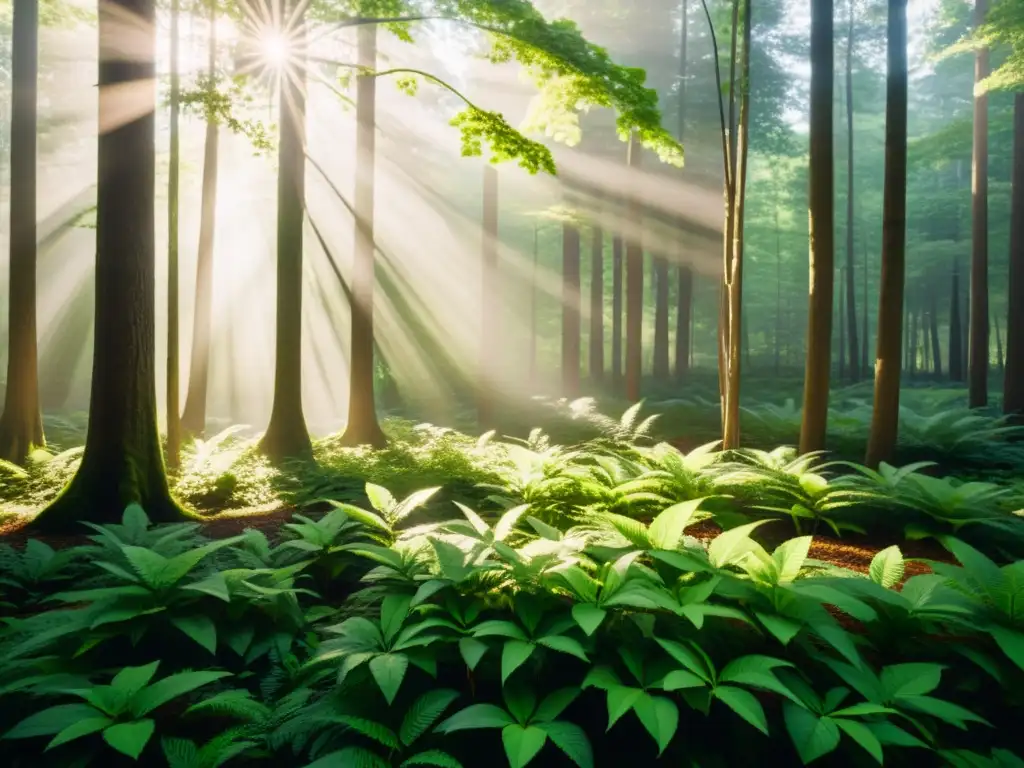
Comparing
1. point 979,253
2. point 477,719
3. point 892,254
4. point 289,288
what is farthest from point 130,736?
point 979,253

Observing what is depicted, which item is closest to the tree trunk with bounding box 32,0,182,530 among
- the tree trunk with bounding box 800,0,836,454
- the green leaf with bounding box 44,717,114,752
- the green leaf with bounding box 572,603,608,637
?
the green leaf with bounding box 44,717,114,752

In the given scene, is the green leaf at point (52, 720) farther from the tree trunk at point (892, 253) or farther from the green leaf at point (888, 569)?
the tree trunk at point (892, 253)

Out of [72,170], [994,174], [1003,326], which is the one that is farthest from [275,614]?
[1003,326]

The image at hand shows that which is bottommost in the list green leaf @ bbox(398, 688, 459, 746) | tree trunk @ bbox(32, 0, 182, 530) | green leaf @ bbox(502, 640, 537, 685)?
green leaf @ bbox(398, 688, 459, 746)

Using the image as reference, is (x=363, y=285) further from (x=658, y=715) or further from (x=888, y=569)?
(x=658, y=715)

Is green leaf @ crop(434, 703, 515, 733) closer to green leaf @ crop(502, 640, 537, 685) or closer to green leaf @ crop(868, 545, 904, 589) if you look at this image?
green leaf @ crop(502, 640, 537, 685)

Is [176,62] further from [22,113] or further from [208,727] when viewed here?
[208,727]

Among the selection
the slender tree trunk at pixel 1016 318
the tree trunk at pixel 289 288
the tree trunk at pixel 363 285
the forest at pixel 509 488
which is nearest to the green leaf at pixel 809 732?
the forest at pixel 509 488

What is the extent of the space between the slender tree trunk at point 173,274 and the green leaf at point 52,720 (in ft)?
22.6

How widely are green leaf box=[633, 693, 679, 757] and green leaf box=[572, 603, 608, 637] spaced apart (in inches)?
13.9

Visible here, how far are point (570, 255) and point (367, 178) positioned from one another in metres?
→ 10.5

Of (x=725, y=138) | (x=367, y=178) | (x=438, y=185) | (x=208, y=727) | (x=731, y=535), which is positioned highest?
(x=438, y=185)

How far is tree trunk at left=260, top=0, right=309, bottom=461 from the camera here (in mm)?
10977

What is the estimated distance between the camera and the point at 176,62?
909 cm
